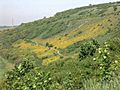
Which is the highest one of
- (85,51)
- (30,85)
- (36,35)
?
(30,85)

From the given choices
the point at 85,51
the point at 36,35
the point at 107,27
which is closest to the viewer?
the point at 85,51

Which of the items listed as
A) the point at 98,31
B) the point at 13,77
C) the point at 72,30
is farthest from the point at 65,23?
the point at 13,77

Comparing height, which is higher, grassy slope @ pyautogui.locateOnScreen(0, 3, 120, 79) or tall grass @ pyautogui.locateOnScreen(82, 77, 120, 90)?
tall grass @ pyautogui.locateOnScreen(82, 77, 120, 90)

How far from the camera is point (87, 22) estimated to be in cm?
9244

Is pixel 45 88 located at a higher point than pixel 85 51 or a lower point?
higher

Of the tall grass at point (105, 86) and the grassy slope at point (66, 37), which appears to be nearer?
the tall grass at point (105, 86)

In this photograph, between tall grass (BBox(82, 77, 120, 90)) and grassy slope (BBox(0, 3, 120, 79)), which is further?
grassy slope (BBox(0, 3, 120, 79))

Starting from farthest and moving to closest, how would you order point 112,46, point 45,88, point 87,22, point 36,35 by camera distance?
point 36,35 < point 87,22 < point 112,46 < point 45,88

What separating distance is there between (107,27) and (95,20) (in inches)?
653

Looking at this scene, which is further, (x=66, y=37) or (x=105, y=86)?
(x=66, y=37)

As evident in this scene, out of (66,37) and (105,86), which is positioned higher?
(105,86)

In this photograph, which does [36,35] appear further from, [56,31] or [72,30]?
[72,30]

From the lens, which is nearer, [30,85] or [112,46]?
[30,85]

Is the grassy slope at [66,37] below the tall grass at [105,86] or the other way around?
below
